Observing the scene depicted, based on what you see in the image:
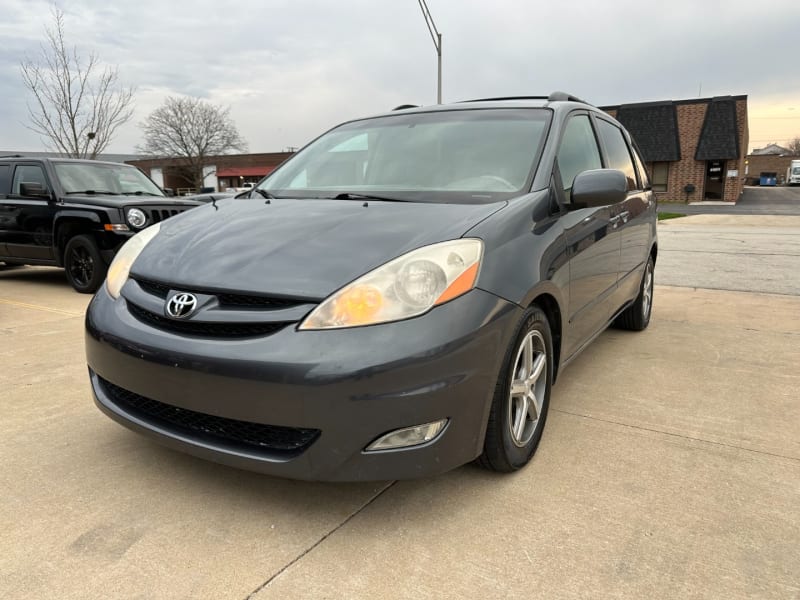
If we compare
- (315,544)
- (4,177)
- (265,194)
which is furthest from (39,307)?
(315,544)

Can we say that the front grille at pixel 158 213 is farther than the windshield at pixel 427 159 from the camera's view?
Yes

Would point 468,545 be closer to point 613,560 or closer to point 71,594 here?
point 613,560

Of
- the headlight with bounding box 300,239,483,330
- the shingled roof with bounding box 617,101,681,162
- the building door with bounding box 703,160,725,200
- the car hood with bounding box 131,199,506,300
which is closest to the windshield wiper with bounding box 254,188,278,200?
the car hood with bounding box 131,199,506,300

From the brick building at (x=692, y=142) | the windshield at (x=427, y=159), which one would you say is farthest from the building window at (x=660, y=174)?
the windshield at (x=427, y=159)

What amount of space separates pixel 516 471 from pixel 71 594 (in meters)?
1.63

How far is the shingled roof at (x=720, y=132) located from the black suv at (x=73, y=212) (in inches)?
1294

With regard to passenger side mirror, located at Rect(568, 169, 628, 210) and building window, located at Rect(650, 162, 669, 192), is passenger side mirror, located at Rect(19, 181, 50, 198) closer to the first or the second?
passenger side mirror, located at Rect(568, 169, 628, 210)

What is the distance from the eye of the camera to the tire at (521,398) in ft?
7.30

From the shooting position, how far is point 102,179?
7559 mm

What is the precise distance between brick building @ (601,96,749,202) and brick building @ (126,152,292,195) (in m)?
32.4

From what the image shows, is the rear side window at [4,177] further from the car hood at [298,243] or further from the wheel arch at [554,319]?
the wheel arch at [554,319]

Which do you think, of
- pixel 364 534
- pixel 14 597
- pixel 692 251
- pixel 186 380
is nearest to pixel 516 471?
pixel 364 534

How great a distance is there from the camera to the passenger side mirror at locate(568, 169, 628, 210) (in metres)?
2.77

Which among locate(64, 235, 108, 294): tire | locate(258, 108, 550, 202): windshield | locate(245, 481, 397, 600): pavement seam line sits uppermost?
locate(258, 108, 550, 202): windshield
